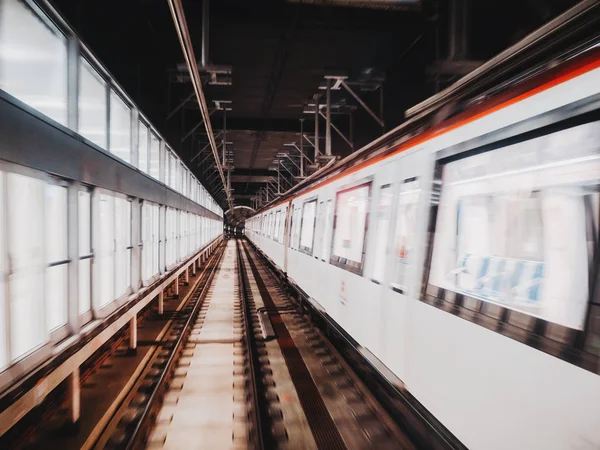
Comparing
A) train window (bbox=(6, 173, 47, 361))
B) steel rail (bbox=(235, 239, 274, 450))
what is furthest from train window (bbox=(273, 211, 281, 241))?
train window (bbox=(6, 173, 47, 361))

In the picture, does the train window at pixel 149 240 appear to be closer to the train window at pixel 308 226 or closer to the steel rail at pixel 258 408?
the steel rail at pixel 258 408

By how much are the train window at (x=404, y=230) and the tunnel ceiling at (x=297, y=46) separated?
1.62 m

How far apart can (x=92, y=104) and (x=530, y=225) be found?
14.3 feet

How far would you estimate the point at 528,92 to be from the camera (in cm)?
190

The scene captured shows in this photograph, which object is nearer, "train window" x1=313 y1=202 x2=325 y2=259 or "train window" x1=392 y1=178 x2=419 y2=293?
"train window" x1=392 y1=178 x2=419 y2=293

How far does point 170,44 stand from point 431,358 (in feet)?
23.8

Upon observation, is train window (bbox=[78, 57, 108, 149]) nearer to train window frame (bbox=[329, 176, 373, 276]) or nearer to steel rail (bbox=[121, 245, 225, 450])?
steel rail (bbox=[121, 245, 225, 450])

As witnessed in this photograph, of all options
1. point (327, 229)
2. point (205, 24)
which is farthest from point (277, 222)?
point (205, 24)

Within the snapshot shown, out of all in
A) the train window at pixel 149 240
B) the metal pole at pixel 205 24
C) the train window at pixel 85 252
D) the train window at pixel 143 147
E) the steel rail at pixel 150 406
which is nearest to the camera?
the steel rail at pixel 150 406

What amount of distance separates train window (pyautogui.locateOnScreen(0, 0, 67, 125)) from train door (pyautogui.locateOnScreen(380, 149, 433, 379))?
119 inches

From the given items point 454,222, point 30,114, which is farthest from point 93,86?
point 454,222

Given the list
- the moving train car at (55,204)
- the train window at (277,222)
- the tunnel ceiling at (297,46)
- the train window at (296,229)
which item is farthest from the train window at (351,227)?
the train window at (277,222)

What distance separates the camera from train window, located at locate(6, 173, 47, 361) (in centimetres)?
274

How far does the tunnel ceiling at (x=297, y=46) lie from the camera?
4.33 metres
